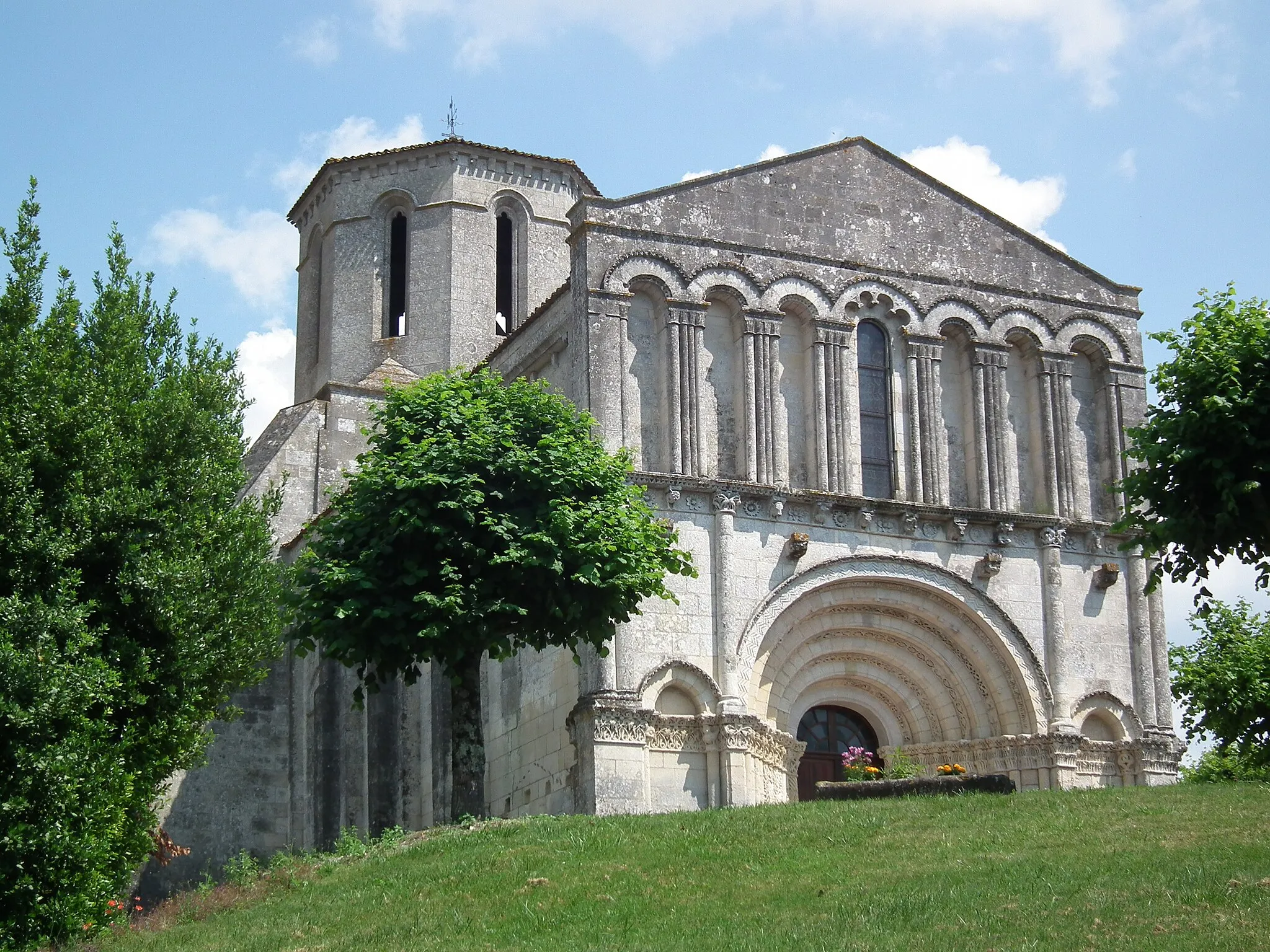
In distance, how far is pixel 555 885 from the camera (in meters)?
17.7

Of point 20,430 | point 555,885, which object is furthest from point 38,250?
point 555,885

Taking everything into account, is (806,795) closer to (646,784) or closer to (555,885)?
(646,784)

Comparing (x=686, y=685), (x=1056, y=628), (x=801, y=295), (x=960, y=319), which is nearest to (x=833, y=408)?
(x=801, y=295)

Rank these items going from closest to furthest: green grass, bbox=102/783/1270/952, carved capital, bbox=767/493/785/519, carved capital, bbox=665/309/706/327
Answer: green grass, bbox=102/783/1270/952 < carved capital, bbox=767/493/785/519 < carved capital, bbox=665/309/706/327

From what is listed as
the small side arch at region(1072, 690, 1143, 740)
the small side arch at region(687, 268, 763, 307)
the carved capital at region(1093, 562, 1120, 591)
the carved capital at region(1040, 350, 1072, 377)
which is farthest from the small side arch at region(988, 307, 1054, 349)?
the small side arch at region(1072, 690, 1143, 740)

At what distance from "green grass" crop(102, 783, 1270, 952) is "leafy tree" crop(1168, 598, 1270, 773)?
35.6 feet

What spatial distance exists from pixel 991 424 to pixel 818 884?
12411mm

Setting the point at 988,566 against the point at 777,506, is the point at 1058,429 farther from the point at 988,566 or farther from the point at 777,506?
the point at 777,506

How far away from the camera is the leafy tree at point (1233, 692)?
32188 millimetres

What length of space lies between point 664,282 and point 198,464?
8.50 metres

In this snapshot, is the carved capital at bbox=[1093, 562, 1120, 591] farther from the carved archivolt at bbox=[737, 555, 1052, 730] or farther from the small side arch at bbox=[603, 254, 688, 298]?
the small side arch at bbox=[603, 254, 688, 298]

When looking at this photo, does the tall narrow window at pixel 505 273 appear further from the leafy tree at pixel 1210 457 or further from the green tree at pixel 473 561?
the leafy tree at pixel 1210 457

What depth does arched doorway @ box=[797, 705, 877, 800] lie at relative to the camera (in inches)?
1059

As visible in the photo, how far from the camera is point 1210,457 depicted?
21.1 metres
